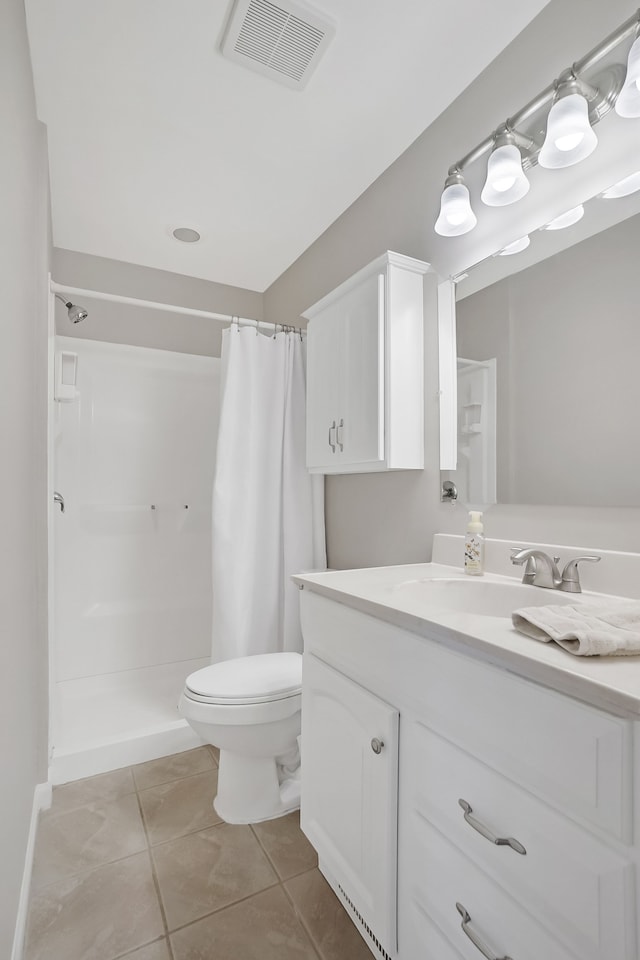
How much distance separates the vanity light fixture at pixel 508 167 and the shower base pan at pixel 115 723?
228 centimetres

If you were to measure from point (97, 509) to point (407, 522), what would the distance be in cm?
172

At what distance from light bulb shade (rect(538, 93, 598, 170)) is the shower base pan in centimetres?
237

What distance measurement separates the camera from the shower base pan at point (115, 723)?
6.26 ft

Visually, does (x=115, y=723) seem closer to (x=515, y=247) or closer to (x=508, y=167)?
(x=515, y=247)

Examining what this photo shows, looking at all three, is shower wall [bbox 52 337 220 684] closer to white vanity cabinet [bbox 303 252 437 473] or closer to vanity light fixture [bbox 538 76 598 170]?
white vanity cabinet [bbox 303 252 437 473]

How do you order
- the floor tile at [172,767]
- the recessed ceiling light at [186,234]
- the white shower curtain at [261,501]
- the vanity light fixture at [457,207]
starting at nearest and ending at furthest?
the vanity light fixture at [457,207] → the floor tile at [172,767] → the white shower curtain at [261,501] → the recessed ceiling light at [186,234]

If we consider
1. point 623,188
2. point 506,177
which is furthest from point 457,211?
point 623,188

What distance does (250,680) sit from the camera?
167cm

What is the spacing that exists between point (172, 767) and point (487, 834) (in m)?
1.62

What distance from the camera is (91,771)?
1.91 meters

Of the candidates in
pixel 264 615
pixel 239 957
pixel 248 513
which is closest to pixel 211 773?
pixel 264 615

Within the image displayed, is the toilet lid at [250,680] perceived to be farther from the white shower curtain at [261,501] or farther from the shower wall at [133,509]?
the shower wall at [133,509]

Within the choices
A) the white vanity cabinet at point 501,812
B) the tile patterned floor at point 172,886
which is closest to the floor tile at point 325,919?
the tile patterned floor at point 172,886

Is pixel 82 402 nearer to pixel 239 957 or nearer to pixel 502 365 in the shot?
pixel 502 365
